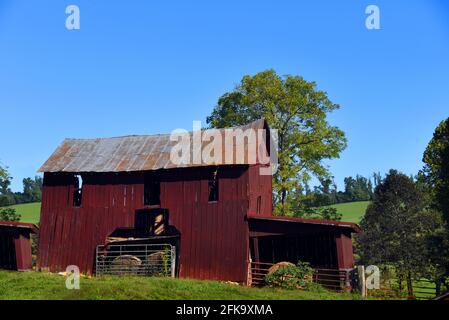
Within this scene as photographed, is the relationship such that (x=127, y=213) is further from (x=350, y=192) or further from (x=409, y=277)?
(x=350, y=192)

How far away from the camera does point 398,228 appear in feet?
127

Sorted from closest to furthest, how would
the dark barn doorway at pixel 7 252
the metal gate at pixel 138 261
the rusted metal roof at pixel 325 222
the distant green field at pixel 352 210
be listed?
the rusted metal roof at pixel 325 222, the metal gate at pixel 138 261, the dark barn doorway at pixel 7 252, the distant green field at pixel 352 210

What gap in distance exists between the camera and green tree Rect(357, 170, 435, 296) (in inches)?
1433

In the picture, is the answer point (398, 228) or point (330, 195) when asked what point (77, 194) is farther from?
point (330, 195)

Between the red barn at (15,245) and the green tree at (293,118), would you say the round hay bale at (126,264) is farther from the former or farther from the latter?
the green tree at (293,118)

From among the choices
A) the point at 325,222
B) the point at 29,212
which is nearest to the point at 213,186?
the point at 325,222

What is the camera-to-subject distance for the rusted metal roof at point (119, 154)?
93.5ft

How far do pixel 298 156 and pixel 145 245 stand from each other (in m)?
15.1

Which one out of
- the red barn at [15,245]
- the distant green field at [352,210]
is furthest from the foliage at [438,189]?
the distant green field at [352,210]

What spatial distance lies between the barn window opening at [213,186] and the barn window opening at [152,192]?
10.8 feet

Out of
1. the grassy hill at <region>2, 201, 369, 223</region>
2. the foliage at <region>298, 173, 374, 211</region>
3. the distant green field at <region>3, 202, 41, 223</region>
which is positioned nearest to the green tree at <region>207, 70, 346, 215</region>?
the foliage at <region>298, 173, 374, 211</region>
